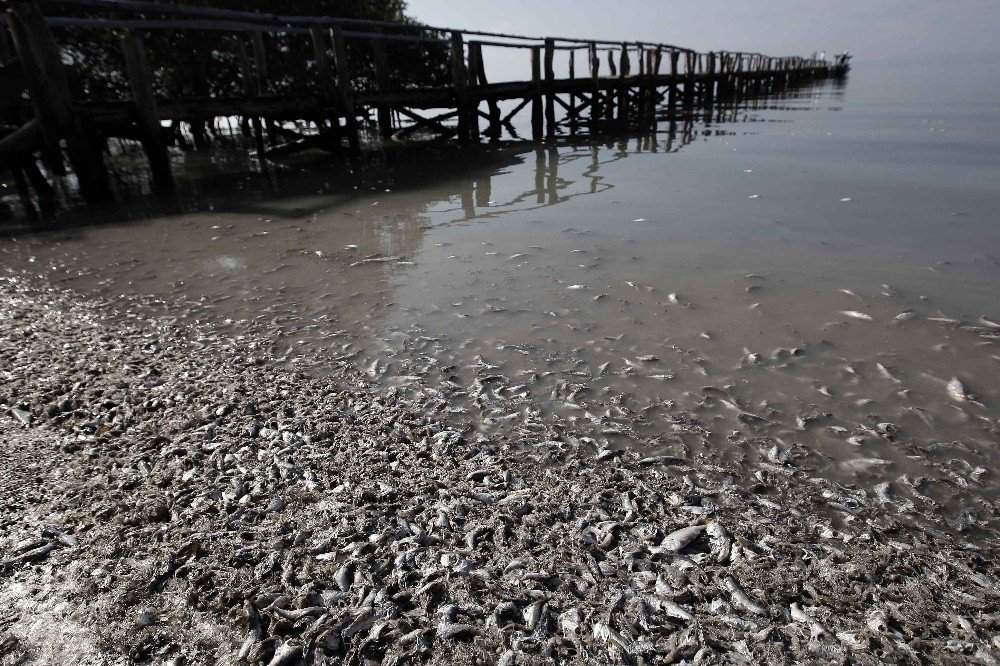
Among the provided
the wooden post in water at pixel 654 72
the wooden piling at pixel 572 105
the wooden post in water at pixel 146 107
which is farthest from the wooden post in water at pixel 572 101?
the wooden post in water at pixel 146 107

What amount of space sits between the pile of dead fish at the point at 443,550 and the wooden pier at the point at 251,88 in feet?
24.8

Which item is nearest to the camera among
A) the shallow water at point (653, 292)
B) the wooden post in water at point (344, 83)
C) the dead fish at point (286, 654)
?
the dead fish at point (286, 654)

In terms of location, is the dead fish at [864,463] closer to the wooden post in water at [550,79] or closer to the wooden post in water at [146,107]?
the wooden post in water at [146,107]

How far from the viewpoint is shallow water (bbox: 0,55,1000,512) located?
10.3ft

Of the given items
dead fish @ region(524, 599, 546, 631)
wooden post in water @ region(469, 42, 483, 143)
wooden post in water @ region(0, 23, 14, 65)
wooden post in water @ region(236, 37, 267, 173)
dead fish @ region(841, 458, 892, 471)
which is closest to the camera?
dead fish @ region(524, 599, 546, 631)

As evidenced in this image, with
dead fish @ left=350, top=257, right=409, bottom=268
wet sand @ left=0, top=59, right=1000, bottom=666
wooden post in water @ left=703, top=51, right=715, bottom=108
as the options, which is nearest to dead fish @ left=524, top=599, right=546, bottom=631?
wet sand @ left=0, top=59, right=1000, bottom=666

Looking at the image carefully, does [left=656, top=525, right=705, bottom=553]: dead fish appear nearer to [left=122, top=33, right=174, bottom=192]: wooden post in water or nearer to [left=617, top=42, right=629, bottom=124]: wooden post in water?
[left=122, top=33, right=174, bottom=192]: wooden post in water

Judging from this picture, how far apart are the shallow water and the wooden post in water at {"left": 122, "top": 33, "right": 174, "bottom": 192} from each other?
56.9 inches

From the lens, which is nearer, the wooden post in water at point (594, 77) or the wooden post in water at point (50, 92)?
the wooden post in water at point (50, 92)

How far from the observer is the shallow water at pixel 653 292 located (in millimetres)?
3129

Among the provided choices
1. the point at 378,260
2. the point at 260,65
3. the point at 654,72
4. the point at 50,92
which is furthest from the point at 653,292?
the point at 654,72

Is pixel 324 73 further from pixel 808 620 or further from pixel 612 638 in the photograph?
pixel 808 620

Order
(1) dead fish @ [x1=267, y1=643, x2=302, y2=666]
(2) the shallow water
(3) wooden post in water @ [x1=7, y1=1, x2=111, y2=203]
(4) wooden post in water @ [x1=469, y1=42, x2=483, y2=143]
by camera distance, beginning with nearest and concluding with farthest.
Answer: (1) dead fish @ [x1=267, y1=643, x2=302, y2=666]
(2) the shallow water
(3) wooden post in water @ [x1=7, y1=1, x2=111, y2=203]
(4) wooden post in water @ [x1=469, y1=42, x2=483, y2=143]

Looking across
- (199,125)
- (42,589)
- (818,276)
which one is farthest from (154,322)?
(199,125)
